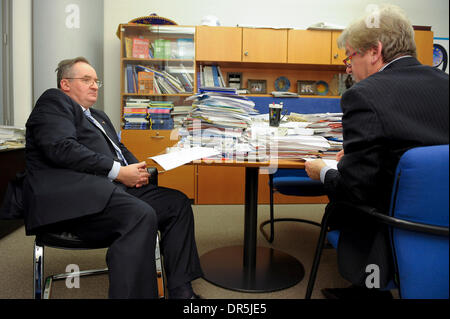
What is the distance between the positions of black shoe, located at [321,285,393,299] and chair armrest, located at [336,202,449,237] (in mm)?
772

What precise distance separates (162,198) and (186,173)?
1.80 meters

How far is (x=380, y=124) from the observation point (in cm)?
90

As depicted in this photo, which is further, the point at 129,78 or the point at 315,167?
the point at 129,78

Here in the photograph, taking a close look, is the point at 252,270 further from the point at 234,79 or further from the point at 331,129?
the point at 234,79

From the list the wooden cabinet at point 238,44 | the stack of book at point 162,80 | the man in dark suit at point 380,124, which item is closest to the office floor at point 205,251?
the man in dark suit at point 380,124

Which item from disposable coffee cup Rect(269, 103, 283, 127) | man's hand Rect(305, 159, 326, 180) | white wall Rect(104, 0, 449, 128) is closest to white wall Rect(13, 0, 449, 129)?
white wall Rect(104, 0, 449, 128)

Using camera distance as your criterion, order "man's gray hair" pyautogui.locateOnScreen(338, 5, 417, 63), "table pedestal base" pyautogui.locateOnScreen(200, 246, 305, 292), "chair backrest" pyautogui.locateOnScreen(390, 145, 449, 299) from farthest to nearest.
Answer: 1. "table pedestal base" pyautogui.locateOnScreen(200, 246, 305, 292)
2. "man's gray hair" pyautogui.locateOnScreen(338, 5, 417, 63)
3. "chair backrest" pyautogui.locateOnScreen(390, 145, 449, 299)

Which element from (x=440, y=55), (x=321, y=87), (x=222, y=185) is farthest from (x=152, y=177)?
(x=440, y=55)

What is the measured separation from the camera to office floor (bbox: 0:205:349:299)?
1628mm

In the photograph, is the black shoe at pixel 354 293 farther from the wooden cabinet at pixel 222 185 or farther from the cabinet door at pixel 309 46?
the cabinet door at pixel 309 46

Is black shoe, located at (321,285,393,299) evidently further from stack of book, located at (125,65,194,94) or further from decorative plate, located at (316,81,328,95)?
decorative plate, located at (316,81,328,95)

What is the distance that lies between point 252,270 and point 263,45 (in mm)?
2468

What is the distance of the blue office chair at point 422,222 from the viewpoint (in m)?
0.74

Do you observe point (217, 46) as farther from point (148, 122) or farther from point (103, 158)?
point (103, 158)
